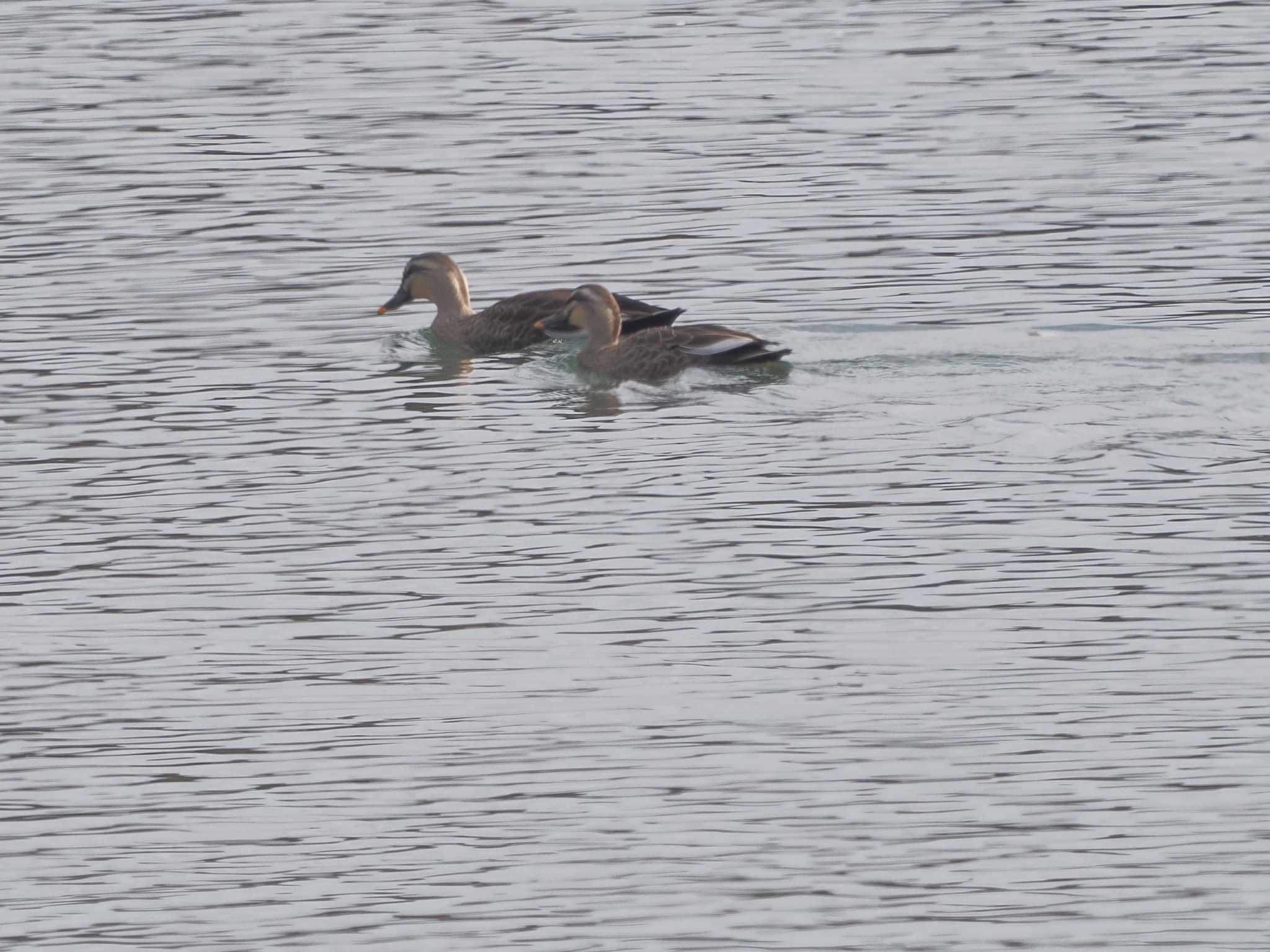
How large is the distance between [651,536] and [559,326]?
15.3ft

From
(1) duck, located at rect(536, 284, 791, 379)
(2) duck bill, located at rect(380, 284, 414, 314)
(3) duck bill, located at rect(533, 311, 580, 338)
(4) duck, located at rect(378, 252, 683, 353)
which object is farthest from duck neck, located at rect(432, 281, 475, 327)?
(1) duck, located at rect(536, 284, 791, 379)

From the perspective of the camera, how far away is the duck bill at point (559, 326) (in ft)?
56.3

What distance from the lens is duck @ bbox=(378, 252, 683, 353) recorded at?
17.4 meters

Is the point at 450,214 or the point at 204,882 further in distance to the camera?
the point at 450,214

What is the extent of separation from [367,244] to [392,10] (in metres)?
13.5

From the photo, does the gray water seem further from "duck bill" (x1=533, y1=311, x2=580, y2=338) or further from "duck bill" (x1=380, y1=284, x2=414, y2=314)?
"duck bill" (x1=380, y1=284, x2=414, y2=314)

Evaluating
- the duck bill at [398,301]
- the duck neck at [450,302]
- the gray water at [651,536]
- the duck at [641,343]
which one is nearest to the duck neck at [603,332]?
the duck at [641,343]

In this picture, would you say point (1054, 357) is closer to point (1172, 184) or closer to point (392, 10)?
point (1172, 184)

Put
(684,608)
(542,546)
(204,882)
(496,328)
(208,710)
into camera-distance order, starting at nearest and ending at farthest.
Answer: (204,882)
(208,710)
(684,608)
(542,546)
(496,328)

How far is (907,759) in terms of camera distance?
9727 mm

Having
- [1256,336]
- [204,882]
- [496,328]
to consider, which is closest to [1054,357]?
[1256,336]

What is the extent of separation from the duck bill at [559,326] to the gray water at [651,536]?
314 mm

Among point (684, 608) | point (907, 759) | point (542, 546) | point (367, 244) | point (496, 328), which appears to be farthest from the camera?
point (367, 244)

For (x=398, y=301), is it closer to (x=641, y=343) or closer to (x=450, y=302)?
(x=450, y=302)
